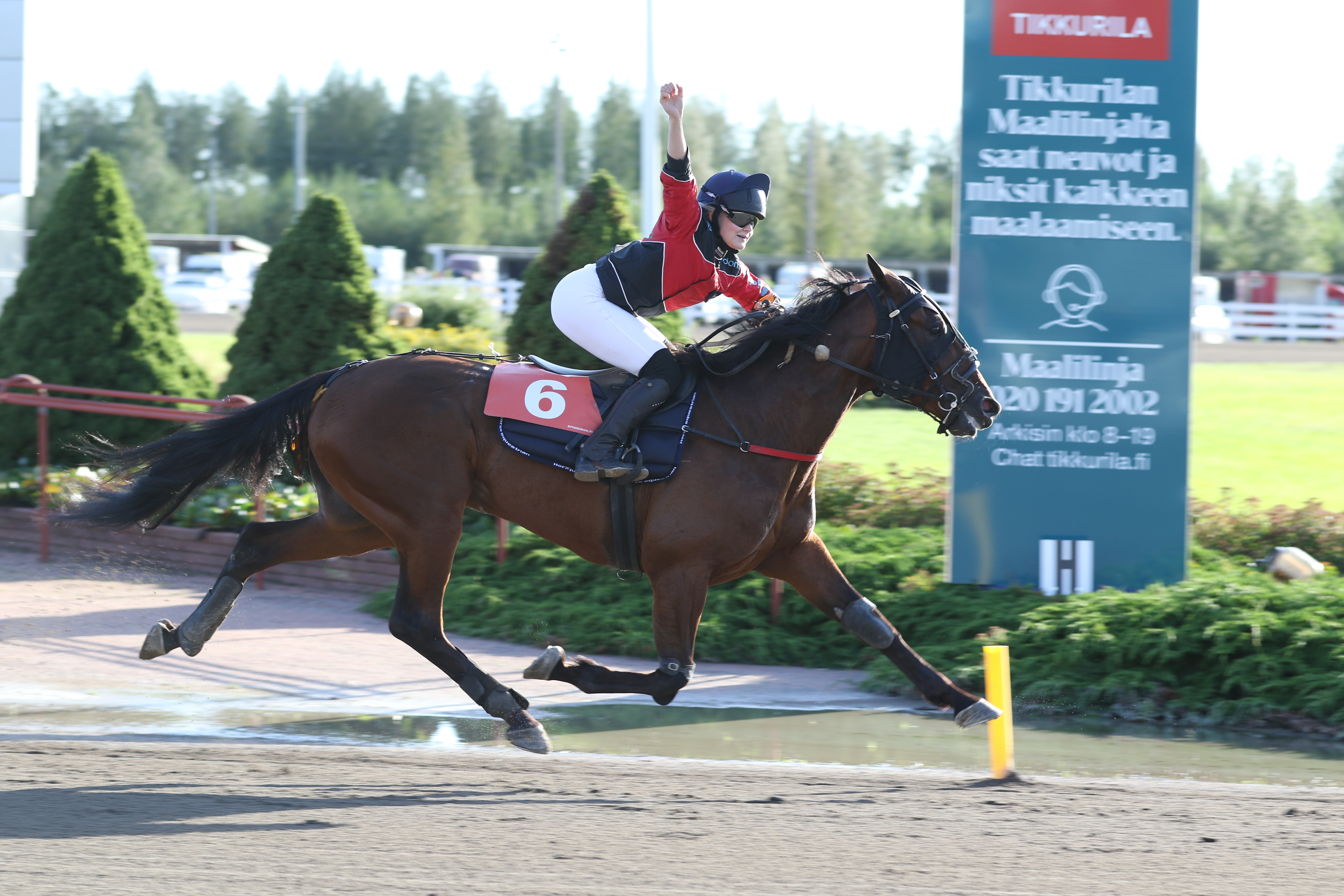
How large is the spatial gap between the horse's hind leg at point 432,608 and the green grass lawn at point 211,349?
10557 millimetres

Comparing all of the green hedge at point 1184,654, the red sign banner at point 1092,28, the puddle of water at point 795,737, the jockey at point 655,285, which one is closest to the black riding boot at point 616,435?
the jockey at point 655,285

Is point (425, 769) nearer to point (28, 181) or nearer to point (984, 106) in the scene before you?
point (984, 106)

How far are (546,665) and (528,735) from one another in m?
0.33

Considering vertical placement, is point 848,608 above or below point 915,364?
below

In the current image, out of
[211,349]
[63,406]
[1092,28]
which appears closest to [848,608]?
[1092,28]

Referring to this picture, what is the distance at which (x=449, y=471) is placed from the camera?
17.6ft

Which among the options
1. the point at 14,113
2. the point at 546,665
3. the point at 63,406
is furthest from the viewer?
the point at 14,113

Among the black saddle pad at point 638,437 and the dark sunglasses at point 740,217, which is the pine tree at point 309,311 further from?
the dark sunglasses at point 740,217

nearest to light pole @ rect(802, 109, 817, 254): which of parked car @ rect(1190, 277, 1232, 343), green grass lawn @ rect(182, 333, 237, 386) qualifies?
parked car @ rect(1190, 277, 1232, 343)

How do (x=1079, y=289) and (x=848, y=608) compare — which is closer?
(x=848, y=608)

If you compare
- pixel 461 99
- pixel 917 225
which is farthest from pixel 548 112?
pixel 917 225

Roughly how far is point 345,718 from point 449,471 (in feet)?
4.73

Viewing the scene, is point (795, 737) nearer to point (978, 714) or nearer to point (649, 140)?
point (978, 714)

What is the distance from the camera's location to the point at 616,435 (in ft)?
16.9
